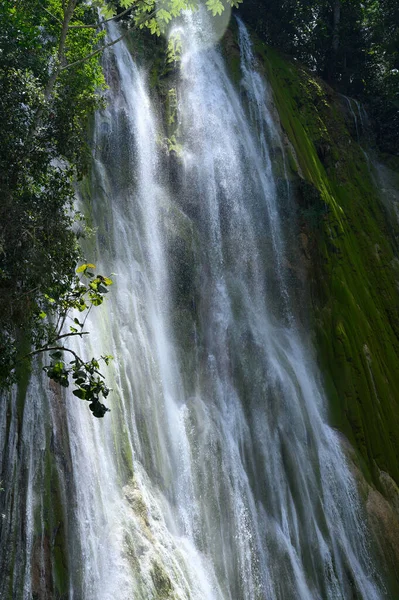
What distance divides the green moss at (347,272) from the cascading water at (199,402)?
39.0 inches

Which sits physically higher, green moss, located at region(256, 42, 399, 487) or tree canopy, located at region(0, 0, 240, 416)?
green moss, located at region(256, 42, 399, 487)

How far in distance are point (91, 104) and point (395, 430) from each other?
11975mm

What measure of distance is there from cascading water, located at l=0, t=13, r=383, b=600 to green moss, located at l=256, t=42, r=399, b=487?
99 centimetres

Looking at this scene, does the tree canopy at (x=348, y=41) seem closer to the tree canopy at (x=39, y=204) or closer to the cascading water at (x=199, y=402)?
the cascading water at (x=199, y=402)

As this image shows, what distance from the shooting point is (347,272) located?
2005 cm

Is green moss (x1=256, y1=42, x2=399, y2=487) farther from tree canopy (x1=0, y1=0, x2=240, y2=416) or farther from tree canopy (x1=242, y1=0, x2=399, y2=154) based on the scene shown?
tree canopy (x1=0, y1=0, x2=240, y2=416)

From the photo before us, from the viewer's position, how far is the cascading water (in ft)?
34.1

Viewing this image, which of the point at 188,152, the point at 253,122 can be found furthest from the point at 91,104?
the point at 253,122

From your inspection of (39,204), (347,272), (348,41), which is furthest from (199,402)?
(348,41)

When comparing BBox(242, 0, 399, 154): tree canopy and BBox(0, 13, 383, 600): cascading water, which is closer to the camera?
BBox(0, 13, 383, 600): cascading water

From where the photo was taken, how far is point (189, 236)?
17562 millimetres

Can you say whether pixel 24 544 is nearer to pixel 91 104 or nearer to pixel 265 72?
pixel 91 104

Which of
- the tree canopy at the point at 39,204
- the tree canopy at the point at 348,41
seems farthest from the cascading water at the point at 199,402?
the tree canopy at the point at 348,41

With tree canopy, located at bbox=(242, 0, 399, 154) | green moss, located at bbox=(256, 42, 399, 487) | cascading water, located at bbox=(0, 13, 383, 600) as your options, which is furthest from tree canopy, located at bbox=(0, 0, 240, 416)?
tree canopy, located at bbox=(242, 0, 399, 154)
